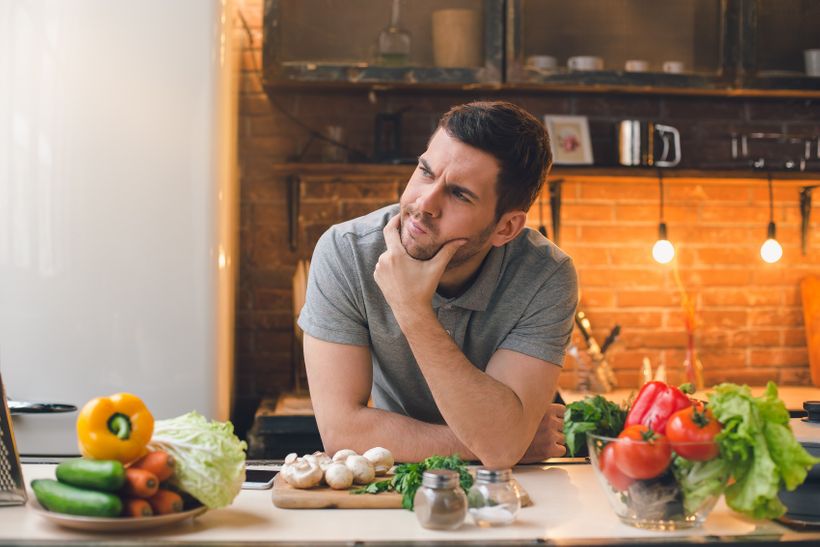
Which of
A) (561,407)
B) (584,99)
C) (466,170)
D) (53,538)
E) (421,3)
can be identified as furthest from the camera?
(584,99)

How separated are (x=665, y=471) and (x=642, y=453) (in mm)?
47

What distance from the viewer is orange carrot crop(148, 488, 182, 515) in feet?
4.21

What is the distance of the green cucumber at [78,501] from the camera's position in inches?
49.1

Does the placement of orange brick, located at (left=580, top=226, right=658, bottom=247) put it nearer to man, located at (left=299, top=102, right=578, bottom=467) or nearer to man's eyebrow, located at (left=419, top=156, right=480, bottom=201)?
man, located at (left=299, top=102, right=578, bottom=467)

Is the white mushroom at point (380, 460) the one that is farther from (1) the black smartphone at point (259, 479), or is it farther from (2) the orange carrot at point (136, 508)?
(2) the orange carrot at point (136, 508)

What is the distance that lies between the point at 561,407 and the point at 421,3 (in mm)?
1599

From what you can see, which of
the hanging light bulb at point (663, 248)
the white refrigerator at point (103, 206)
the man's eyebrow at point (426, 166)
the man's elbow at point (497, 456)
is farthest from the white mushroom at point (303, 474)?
the hanging light bulb at point (663, 248)

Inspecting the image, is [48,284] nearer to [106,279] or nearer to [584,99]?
[106,279]

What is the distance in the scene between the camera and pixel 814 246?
11.5ft

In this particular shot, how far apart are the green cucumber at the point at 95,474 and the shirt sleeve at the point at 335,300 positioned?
2.24 feet

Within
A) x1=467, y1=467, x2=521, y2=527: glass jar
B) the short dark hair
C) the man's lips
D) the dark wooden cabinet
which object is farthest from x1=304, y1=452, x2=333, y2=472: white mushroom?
the dark wooden cabinet

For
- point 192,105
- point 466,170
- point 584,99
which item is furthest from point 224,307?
point 584,99

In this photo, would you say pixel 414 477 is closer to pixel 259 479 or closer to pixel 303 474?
pixel 303 474

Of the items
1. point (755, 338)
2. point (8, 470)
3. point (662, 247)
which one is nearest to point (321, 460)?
point (8, 470)
